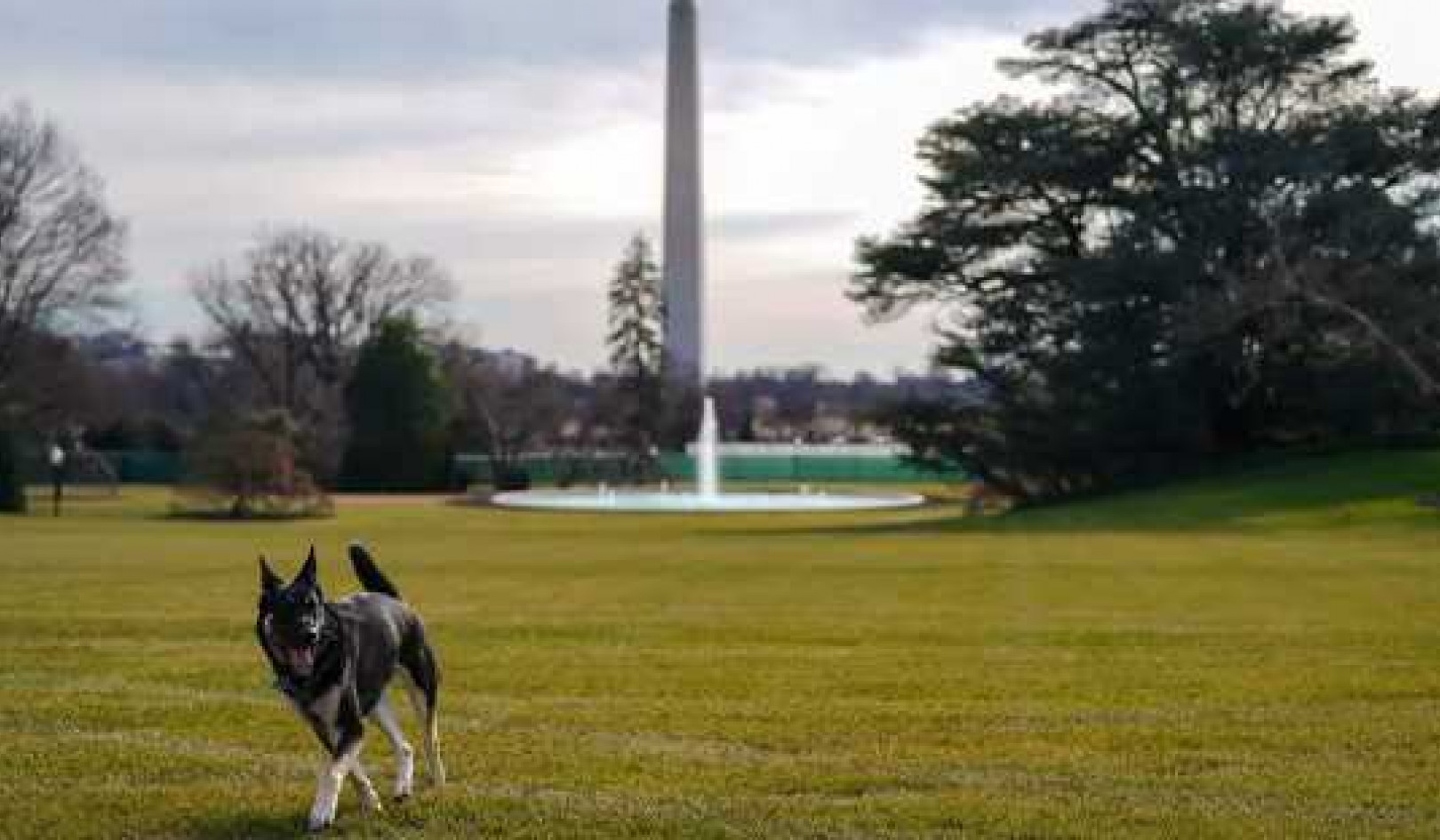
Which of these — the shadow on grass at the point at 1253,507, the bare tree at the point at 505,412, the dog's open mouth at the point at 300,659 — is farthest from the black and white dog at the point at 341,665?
the bare tree at the point at 505,412

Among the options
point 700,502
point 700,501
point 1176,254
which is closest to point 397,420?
point 700,501

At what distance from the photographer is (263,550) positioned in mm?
34281

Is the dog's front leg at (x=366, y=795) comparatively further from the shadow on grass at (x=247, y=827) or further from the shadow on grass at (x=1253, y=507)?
the shadow on grass at (x=1253, y=507)

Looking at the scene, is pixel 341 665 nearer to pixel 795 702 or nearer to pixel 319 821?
pixel 319 821

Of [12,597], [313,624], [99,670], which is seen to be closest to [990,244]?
[12,597]

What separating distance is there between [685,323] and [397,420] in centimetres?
2112

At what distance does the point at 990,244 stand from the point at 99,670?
4196cm

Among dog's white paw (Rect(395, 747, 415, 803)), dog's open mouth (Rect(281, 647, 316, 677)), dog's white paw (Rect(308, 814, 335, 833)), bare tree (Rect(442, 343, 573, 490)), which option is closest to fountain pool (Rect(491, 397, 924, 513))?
bare tree (Rect(442, 343, 573, 490))

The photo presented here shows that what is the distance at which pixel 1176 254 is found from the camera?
47.7 m

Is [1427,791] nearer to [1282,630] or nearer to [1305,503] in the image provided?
[1282,630]

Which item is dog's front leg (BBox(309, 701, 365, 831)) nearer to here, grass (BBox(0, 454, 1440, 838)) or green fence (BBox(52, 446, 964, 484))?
grass (BBox(0, 454, 1440, 838))

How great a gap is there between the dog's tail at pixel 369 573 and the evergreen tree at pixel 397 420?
63267 millimetres

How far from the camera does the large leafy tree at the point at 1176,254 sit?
46.4m

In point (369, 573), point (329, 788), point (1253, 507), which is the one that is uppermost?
point (369, 573)
